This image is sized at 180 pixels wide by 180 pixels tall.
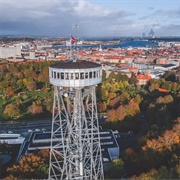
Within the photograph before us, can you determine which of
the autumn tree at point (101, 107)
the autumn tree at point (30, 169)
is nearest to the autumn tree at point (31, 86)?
the autumn tree at point (101, 107)

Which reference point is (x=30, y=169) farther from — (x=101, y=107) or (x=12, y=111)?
(x=101, y=107)

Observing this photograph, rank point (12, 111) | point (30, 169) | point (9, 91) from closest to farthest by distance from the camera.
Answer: point (30, 169), point (12, 111), point (9, 91)

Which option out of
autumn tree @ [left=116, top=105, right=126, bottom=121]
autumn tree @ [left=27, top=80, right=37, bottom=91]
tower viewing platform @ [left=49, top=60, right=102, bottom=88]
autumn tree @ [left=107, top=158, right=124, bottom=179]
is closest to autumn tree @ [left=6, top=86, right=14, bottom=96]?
autumn tree @ [left=27, top=80, right=37, bottom=91]

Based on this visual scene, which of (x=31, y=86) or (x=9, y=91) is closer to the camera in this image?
(x=9, y=91)

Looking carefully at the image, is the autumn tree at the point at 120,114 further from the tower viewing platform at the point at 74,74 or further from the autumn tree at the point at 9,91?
the autumn tree at the point at 9,91

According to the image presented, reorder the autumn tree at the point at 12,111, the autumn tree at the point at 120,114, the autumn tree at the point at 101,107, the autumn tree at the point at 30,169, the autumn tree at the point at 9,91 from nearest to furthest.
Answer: the autumn tree at the point at 30,169 < the autumn tree at the point at 120,114 < the autumn tree at the point at 12,111 < the autumn tree at the point at 101,107 < the autumn tree at the point at 9,91

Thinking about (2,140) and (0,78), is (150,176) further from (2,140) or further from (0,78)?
(0,78)

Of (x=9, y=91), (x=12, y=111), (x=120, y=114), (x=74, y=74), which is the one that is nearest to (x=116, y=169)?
(x=74, y=74)

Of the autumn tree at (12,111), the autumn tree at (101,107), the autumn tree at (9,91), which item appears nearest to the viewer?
the autumn tree at (12,111)

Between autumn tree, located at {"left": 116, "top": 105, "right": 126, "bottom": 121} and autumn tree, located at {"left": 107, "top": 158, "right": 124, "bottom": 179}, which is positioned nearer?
autumn tree, located at {"left": 107, "top": 158, "right": 124, "bottom": 179}

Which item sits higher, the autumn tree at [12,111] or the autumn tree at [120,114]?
the autumn tree at [120,114]

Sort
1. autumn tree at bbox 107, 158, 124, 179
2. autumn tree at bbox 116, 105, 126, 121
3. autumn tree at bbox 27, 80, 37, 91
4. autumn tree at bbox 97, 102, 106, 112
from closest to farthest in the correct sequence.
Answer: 1. autumn tree at bbox 107, 158, 124, 179
2. autumn tree at bbox 116, 105, 126, 121
3. autumn tree at bbox 97, 102, 106, 112
4. autumn tree at bbox 27, 80, 37, 91

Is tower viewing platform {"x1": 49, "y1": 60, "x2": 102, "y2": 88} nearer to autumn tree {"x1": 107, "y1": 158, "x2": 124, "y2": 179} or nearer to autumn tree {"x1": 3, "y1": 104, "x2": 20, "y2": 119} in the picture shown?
autumn tree {"x1": 107, "y1": 158, "x2": 124, "y2": 179}
